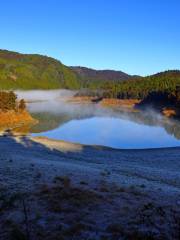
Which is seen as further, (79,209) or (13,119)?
(13,119)

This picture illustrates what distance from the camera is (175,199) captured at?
18328 millimetres

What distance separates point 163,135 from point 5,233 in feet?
242

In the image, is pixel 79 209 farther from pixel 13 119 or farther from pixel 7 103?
pixel 7 103

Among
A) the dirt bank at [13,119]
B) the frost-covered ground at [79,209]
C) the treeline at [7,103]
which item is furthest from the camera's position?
the treeline at [7,103]

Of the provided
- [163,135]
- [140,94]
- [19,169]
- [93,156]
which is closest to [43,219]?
[19,169]

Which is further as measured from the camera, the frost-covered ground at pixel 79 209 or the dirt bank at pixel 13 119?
the dirt bank at pixel 13 119

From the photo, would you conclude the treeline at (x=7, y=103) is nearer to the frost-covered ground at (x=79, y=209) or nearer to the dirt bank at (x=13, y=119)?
the dirt bank at (x=13, y=119)

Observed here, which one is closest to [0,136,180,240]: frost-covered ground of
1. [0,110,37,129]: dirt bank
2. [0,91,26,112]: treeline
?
[0,110,37,129]: dirt bank

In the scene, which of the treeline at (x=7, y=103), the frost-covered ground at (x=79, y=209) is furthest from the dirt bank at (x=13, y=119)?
the frost-covered ground at (x=79, y=209)

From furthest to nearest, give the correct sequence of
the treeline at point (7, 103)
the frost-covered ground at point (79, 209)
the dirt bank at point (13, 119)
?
the treeline at point (7, 103), the dirt bank at point (13, 119), the frost-covered ground at point (79, 209)

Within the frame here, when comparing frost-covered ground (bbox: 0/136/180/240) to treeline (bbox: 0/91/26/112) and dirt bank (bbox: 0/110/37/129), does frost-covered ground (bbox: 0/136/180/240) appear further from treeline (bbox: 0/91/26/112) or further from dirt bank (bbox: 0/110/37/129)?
treeline (bbox: 0/91/26/112)

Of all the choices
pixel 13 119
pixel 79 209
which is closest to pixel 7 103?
pixel 13 119

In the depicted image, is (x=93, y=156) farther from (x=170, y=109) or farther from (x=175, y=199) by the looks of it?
(x=170, y=109)

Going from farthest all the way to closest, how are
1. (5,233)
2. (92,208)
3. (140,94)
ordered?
(140,94)
(92,208)
(5,233)
